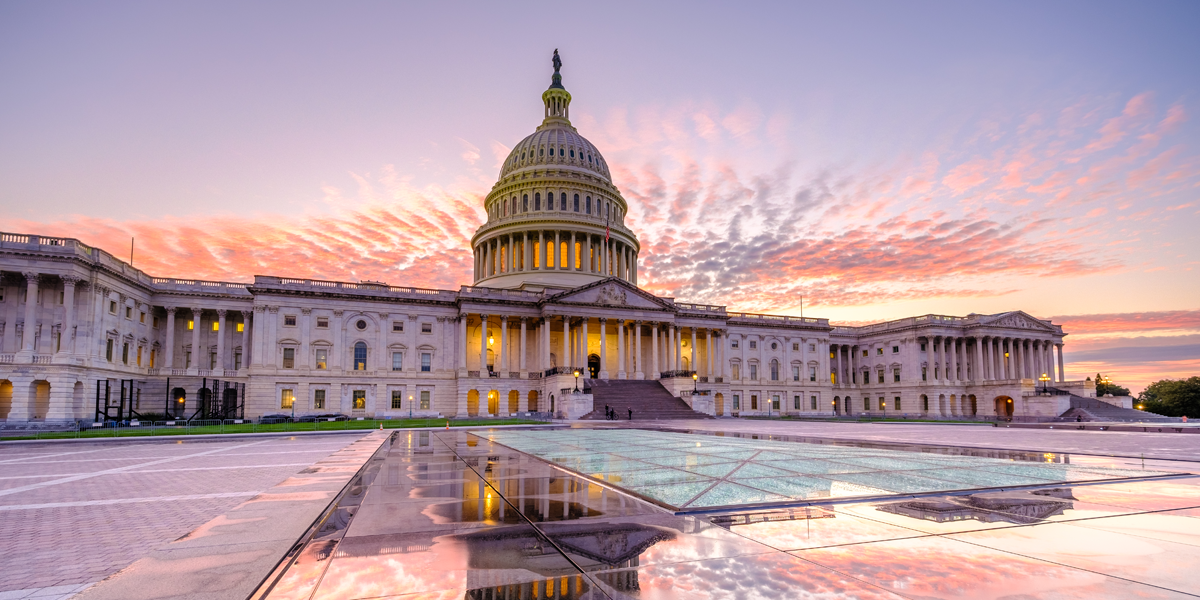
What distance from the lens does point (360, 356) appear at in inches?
2874

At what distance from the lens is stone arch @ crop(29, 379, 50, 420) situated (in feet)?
174

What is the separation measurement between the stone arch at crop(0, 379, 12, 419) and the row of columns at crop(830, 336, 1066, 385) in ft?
353

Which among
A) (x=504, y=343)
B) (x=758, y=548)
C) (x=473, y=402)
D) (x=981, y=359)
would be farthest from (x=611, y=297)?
(x=758, y=548)

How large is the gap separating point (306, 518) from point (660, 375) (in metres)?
74.3

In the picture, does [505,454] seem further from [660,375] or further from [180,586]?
[660,375]

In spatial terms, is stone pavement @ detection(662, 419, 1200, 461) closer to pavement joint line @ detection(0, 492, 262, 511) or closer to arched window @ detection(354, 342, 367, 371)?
pavement joint line @ detection(0, 492, 262, 511)

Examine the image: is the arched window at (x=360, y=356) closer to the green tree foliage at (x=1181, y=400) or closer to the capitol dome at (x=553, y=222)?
the capitol dome at (x=553, y=222)

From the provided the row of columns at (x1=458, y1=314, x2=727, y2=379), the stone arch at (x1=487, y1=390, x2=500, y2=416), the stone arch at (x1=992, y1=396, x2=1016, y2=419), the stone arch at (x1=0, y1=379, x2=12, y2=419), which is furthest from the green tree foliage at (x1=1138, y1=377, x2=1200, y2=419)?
the stone arch at (x1=0, y1=379, x2=12, y2=419)

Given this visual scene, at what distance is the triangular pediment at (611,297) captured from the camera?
7625cm

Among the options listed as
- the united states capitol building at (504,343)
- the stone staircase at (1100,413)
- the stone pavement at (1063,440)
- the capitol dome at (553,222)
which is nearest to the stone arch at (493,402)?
the united states capitol building at (504,343)

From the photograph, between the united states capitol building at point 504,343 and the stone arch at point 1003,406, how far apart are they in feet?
0.76

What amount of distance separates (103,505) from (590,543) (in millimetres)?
9873

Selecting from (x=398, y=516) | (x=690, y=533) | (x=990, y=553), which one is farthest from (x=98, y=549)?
(x=990, y=553)

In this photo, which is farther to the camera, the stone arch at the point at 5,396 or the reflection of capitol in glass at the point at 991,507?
the stone arch at the point at 5,396
